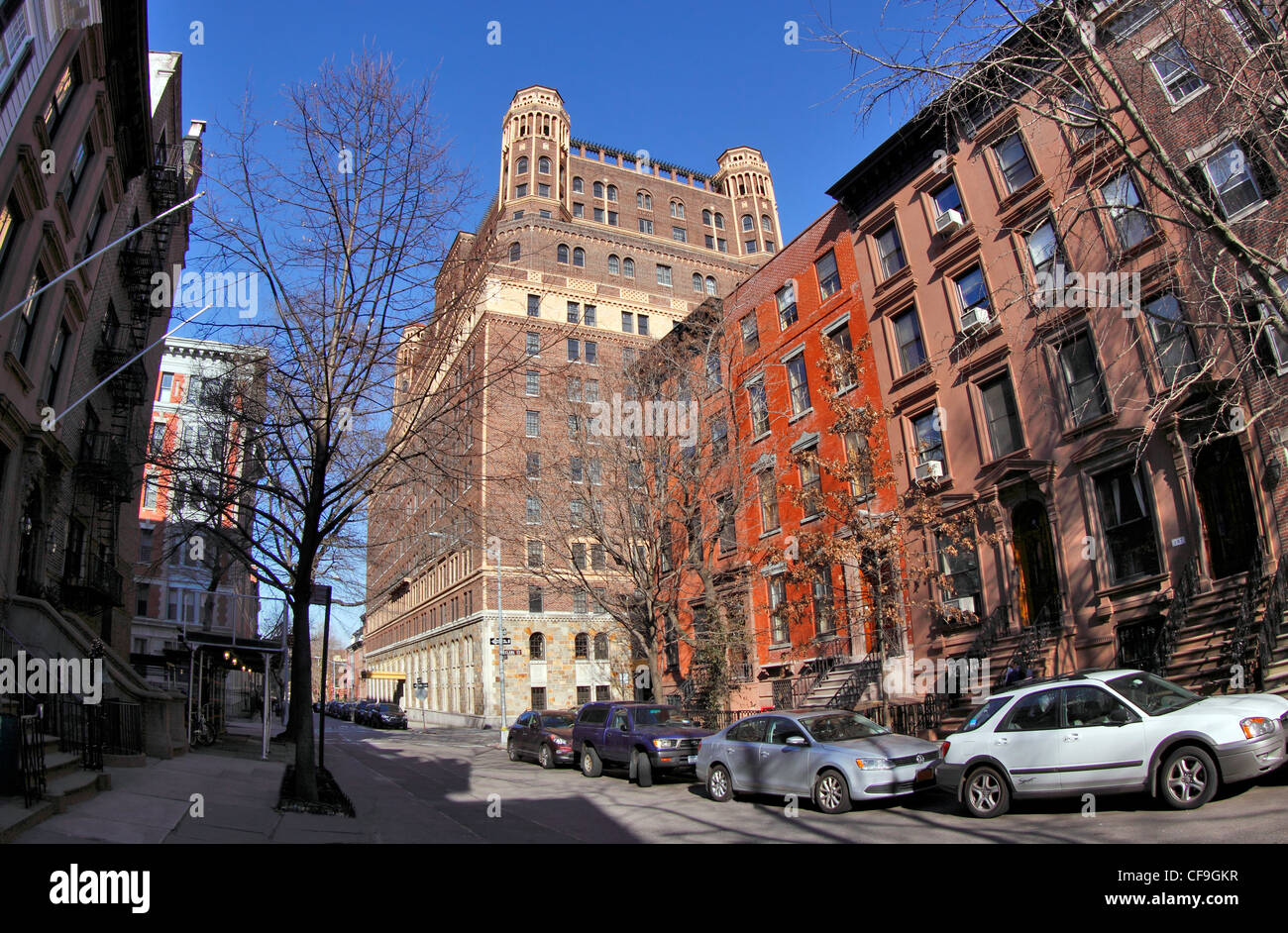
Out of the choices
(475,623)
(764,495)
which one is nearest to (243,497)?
(764,495)

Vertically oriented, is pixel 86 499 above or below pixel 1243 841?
above

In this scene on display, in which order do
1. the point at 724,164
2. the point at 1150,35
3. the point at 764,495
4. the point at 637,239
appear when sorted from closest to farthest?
the point at 1150,35 < the point at 764,495 < the point at 637,239 < the point at 724,164

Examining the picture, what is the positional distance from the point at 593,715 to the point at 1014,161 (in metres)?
18.2

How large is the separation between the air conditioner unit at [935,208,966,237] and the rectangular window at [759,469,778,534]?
931cm

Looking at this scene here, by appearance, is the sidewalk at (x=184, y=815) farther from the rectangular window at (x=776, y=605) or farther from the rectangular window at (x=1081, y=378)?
the rectangular window at (x=1081, y=378)

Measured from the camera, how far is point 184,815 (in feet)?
32.2

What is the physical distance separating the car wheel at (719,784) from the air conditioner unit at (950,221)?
15.5 metres

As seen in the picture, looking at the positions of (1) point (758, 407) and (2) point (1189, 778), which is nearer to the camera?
(2) point (1189, 778)

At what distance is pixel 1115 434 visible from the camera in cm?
1591

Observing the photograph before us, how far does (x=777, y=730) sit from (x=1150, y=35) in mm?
16401

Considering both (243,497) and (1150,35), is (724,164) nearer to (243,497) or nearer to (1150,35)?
(1150,35)

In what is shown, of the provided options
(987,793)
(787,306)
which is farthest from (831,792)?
(787,306)

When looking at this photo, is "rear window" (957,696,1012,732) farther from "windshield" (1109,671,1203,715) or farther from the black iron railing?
the black iron railing

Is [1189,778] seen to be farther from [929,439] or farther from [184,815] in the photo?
[929,439]
